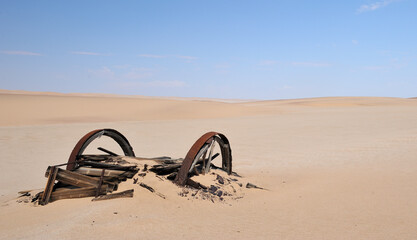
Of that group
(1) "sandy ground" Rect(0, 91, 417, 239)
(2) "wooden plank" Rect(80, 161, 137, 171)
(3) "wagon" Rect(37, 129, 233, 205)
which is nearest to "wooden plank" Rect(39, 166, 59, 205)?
(3) "wagon" Rect(37, 129, 233, 205)

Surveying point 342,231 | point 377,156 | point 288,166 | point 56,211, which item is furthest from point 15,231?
point 377,156

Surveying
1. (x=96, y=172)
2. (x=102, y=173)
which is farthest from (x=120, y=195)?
(x=96, y=172)

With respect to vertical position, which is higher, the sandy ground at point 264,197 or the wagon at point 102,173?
the wagon at point 102,173

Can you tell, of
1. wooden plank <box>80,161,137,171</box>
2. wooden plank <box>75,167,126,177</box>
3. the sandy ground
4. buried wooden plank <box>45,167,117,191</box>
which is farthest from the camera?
wooden plank <box>80,161,137,171</box>

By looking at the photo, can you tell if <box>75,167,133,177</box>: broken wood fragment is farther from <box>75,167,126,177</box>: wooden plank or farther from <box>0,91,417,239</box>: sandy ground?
<box>0,91,417,239</box>: sandy ground

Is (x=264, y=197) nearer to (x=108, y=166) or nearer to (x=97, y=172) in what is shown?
(x=108, y=166)

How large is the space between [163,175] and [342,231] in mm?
2821

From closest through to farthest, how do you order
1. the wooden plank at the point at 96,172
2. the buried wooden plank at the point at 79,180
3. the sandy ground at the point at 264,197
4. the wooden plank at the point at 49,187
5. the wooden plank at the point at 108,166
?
the sandy ground at the point at 264,197, the wooden plank at the point at 49,187, the buried wooden plank at the point at 79,180, the wooden plank at the point at 96,172, the wooden plank at the point at 108,166

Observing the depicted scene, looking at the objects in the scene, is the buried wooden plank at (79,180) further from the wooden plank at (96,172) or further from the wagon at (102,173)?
the wooden plank at (96,172)

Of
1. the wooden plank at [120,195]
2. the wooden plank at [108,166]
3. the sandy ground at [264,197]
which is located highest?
the wooden plank at [108,166]

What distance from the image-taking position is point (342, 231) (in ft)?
15.4

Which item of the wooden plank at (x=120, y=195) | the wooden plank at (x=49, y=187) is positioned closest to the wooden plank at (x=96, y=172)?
the wooden plank at (x=120, y=195)

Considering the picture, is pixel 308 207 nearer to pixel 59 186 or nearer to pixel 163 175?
pixel 163 175

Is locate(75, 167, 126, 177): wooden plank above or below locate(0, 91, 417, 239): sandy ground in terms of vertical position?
above
